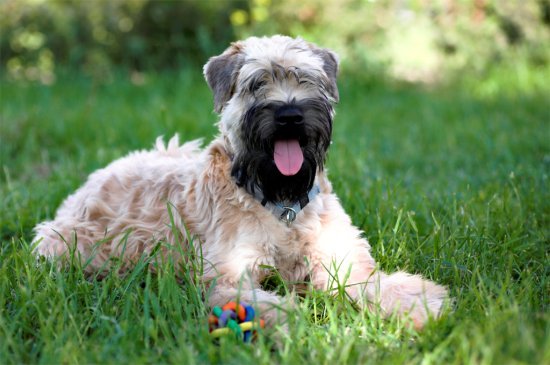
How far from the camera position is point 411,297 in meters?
3.60

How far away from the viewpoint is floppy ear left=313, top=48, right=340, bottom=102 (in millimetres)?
4137

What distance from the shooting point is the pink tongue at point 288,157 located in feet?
12.5

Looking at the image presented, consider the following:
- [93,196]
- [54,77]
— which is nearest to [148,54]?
[54,77]

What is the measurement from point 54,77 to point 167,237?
8010 millimetres

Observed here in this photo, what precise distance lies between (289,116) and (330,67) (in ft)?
2.39

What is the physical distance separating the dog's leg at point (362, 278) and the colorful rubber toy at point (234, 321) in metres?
0.55

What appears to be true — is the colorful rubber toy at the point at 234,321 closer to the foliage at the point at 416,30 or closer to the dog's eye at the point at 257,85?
the dog's eye at the point at 257,85

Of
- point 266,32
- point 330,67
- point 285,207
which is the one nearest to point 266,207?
point 285,207

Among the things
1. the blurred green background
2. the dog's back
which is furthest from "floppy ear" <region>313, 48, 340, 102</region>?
the blurred green background

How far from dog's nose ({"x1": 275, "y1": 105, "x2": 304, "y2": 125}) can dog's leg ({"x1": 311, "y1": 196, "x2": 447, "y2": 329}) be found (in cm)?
74

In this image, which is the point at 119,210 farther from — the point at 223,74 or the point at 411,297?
the point at 411,297

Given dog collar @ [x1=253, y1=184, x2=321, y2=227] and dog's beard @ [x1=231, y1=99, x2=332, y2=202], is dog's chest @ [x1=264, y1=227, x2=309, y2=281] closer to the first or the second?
dog collar @ [x1=253, y1=184, x2=321, y2=227]

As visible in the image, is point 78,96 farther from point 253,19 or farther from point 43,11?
point 253,19

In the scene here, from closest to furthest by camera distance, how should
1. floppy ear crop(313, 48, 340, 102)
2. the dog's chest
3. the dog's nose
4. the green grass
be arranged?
the green grass → the dog's nose → the dog's chest → floppy ear crop(313, 48, 340, 102)
